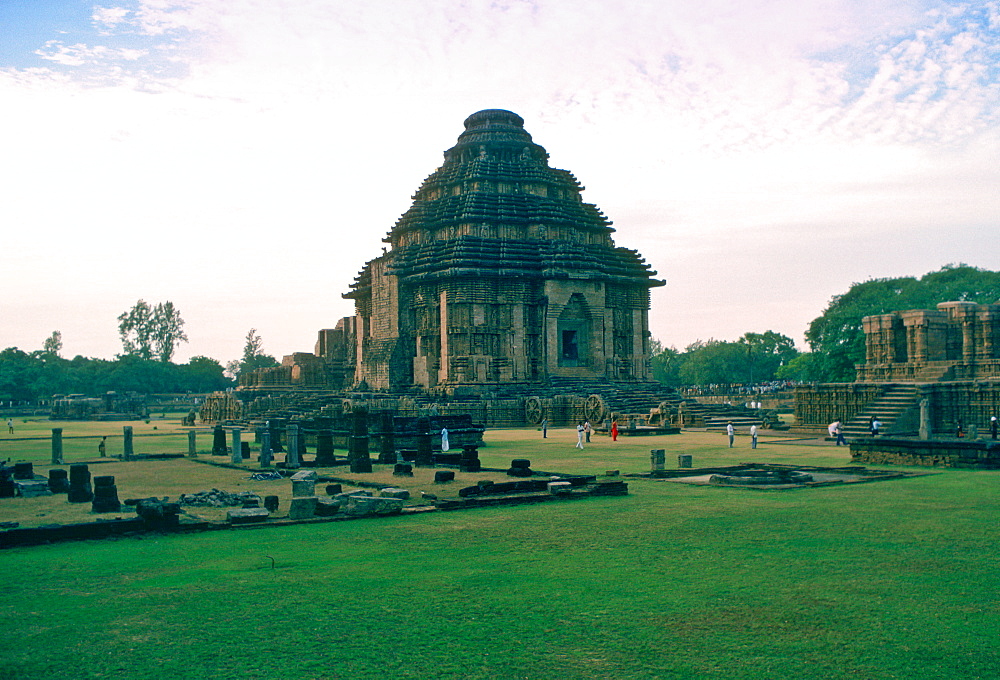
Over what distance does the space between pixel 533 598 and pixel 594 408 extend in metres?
32.0

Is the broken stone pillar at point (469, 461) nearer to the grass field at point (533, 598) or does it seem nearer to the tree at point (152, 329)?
the grass field at point (533, 598)

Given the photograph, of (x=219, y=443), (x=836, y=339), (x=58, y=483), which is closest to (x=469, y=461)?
(x=58, y=483)

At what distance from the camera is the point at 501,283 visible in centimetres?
4653

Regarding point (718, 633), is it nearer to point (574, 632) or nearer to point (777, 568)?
point (574, 632)

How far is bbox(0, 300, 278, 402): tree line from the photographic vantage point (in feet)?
282

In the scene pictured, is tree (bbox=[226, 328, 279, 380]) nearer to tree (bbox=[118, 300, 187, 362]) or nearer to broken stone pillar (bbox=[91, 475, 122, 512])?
→ tree (bbox=[118, 300, 187, 362])

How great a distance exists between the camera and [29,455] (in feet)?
92.0

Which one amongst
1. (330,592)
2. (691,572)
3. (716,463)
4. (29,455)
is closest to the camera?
(330,592)

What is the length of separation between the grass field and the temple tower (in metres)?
33.0

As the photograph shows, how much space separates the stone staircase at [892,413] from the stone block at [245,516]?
21.3 m

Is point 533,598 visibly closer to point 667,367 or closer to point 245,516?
point 245,516

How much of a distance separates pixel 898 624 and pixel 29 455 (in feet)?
90.4

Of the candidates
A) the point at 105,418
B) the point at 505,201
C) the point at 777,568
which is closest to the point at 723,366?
the point at 505,201

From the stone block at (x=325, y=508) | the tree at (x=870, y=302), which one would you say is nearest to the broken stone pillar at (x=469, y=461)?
the stone block at (x=325, y=508)
